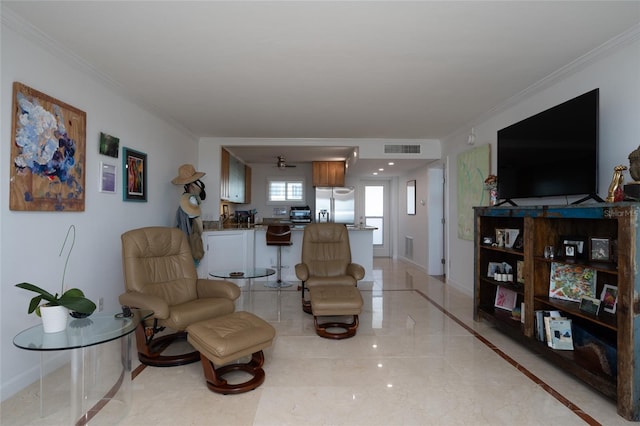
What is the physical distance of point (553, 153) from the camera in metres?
2.93

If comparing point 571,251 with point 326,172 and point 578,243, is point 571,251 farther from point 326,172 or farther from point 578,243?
point 326,172

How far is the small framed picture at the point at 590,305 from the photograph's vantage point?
2355 mm

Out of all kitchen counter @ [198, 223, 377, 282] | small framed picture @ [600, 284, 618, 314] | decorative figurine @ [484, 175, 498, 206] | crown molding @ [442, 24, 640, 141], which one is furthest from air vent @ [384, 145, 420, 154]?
small framed picture @ [600, 284, 618, 314]

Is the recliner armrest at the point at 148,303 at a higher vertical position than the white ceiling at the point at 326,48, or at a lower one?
lower

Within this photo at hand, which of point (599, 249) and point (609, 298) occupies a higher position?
point (599, 249)

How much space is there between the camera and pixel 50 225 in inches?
100

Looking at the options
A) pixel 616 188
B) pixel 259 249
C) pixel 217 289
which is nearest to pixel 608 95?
pixel 616 188

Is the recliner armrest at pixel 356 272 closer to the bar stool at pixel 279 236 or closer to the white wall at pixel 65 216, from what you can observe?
the bar stool at pixel 279 236

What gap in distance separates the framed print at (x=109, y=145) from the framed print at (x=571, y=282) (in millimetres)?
4032

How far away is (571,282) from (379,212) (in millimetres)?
6026

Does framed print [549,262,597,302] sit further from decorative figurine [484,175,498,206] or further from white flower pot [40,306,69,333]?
white flower pot [40,306,69,333]

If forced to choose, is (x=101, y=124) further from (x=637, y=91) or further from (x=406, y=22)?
(x=637, y=91)

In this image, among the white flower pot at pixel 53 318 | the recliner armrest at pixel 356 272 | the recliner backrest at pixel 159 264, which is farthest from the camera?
the recliner armrest at pixel 356 272

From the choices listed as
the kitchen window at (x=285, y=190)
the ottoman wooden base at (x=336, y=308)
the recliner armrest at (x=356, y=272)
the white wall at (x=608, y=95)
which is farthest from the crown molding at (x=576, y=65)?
the kitchen window at (x=285, y=190)
